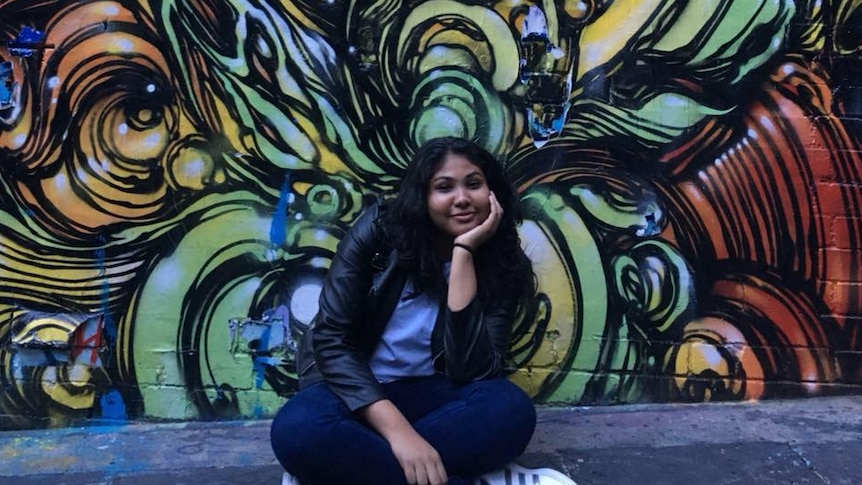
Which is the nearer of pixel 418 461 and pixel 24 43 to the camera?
pixel 418 461

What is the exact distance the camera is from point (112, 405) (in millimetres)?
3613

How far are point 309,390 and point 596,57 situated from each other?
1959mm

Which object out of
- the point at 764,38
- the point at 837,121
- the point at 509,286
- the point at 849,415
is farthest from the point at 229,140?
the point at 849,415

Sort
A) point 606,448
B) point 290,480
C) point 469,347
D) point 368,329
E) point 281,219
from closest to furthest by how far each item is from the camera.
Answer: point 290,480
point 469,347
point 368,329
point 606,448
point 281,219

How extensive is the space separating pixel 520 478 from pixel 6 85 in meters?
2.68

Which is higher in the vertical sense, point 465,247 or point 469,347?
point 465,247

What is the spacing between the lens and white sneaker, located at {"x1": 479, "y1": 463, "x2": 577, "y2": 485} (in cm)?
260

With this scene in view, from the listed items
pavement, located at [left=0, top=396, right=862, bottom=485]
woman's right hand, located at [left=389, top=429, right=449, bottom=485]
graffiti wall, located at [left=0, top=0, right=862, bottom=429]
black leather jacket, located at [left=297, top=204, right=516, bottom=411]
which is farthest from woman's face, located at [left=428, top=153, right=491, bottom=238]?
pavement, located at [left=0, top=396, right=862, bottom=485]

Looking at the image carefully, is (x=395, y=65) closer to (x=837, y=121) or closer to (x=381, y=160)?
(x=381, y=160)

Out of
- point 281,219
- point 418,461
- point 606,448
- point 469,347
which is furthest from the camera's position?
point 281,219

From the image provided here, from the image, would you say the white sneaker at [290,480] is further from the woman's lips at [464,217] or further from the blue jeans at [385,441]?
the woman's lips at [464,217]

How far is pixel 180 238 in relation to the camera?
139 inches

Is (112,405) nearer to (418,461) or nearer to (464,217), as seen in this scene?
(418,461)

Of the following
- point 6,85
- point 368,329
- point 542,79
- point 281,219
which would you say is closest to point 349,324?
point 368,329
